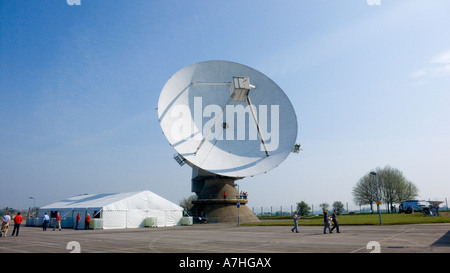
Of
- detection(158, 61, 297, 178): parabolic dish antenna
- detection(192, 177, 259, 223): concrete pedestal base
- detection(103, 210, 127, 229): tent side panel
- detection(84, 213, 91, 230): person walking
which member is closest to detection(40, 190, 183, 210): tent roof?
detection(103, 210, 127, 229): tent side panel

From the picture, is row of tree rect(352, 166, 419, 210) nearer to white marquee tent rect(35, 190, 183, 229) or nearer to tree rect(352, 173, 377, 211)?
tree rect(352, 173, 377, 211)

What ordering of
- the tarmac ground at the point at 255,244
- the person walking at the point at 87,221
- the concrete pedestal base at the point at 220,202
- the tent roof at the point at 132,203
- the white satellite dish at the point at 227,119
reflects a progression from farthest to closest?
the concrete pedestal base at the point at 220,202
the tent roof at the point at 132,203
the white satellite dish at the point at 227,119
the person walking at the point at 87,221
the tarmac ground at the point at 255,244

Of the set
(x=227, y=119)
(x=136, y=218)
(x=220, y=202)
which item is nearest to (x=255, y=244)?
(x=227, y=119)

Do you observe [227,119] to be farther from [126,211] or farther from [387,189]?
[387,189]

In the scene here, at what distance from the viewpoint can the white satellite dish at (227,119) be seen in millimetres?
32375

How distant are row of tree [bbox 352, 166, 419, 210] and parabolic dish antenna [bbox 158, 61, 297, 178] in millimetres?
50574

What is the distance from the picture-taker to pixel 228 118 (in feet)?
116

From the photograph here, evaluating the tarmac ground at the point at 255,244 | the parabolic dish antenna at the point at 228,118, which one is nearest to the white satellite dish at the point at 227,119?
the parabolic dish antenna at the point at 228,118

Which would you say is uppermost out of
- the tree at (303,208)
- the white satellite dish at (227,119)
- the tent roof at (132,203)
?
the white satellite dish at (227,119)

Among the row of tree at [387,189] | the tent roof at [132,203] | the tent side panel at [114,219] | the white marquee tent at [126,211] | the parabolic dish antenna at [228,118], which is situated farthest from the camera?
the row of tree at [387,189]

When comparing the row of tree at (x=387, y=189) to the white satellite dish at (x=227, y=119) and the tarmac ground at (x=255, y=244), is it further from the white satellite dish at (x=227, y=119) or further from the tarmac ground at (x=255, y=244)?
the tarmac ground at (x=255, y=244)

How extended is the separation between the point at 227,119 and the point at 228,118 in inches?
6.5

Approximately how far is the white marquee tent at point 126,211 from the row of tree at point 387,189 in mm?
55253
